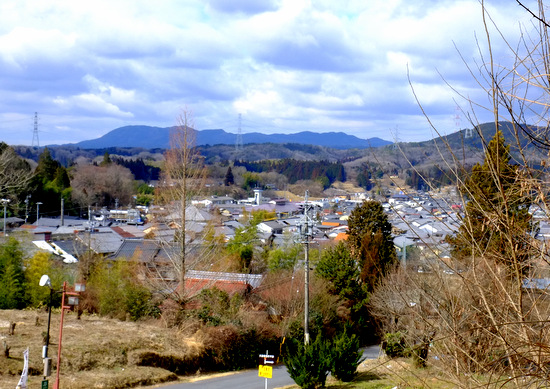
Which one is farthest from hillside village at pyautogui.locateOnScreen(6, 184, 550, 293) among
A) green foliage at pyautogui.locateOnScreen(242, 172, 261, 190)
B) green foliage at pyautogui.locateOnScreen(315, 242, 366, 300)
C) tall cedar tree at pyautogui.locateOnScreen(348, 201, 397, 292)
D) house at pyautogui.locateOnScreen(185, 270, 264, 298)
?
green foliage at pyautogui.locateOnScreen(242, 172, 261, 190)

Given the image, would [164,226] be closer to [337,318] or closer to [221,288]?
[221,288]

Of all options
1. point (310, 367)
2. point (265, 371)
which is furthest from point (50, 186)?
point (310, 367)

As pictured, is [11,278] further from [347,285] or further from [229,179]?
[229,179]

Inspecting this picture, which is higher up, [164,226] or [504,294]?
[504,294]

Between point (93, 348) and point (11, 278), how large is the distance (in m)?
8.20

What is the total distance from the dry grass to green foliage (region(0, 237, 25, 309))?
6.25 ft

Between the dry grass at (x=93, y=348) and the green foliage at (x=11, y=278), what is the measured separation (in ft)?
6.25

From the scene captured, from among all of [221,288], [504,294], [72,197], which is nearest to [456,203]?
[504,294]

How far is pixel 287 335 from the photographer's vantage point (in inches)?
850

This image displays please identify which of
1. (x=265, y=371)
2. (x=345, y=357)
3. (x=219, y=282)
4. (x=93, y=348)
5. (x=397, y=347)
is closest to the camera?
(x=397, y=347)

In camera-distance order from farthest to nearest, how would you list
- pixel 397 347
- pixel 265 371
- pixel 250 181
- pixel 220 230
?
1. pixel 250 181
2. pixel 220 230
3. pixel 265 371
4. pixel 397 347

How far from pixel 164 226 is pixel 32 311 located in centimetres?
613

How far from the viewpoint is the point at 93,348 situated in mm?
16656

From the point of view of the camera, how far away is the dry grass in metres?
14.8
